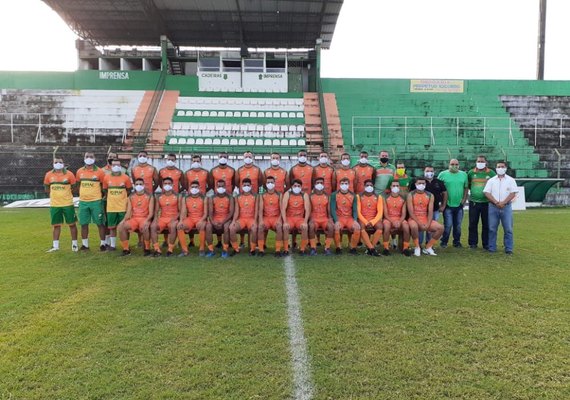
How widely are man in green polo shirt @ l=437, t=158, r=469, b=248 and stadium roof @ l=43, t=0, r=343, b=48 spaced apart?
16.4 m

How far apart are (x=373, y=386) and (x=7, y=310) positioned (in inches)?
155

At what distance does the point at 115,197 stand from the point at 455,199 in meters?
6.58

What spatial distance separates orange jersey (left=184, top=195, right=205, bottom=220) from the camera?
7.57 m

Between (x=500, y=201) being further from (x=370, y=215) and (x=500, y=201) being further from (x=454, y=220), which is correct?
(x=370, y=215)

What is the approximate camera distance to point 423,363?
128 inches

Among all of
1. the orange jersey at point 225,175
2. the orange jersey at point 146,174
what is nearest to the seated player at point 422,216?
the orange jersey at point 225,175

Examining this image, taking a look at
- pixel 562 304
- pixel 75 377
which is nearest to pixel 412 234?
pixel 562 304

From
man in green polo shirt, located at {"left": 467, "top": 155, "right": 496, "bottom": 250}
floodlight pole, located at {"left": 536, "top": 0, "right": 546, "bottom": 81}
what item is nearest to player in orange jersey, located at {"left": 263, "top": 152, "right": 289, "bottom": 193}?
man in green polo shirt, located at {"left": 467, "top": 155, "right": 496, "bottom": 250}

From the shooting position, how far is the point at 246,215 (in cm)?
758

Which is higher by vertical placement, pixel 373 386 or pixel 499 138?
pixel 499 138

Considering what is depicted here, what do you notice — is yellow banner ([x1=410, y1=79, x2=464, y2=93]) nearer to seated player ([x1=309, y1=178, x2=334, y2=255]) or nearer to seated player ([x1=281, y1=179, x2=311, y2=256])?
seated player ([x1=309, y1=178, x2=334, y2=255])

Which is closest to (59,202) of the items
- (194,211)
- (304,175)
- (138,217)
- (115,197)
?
(115,197)

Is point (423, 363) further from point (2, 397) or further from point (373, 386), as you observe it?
point (2, 397)

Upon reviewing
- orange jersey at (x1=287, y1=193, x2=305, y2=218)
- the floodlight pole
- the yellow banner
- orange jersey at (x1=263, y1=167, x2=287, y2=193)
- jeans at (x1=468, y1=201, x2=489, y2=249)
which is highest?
the floodlight pole
